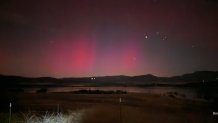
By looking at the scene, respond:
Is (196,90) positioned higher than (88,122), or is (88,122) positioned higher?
(196,90)

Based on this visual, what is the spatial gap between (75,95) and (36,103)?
1305 mm

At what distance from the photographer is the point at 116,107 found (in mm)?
13750

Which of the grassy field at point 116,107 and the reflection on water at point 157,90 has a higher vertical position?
the reflection on water at point 157,90

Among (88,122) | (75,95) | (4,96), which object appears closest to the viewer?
(88,122)

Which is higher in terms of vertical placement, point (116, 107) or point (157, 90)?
point (157, 90)

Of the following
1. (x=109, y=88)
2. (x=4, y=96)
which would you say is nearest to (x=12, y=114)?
(x=4, y=96)

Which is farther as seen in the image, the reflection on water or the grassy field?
the reflection on water

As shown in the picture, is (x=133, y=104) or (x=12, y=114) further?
(x=133, y=104)

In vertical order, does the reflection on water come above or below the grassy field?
above

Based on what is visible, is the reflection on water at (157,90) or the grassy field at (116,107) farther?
the reflection on water at (157,90)

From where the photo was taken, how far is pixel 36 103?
13836 millimetres

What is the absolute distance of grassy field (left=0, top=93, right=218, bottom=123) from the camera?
13.2m

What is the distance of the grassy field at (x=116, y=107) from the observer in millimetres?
13172

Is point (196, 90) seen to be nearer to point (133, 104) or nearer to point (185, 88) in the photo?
point (185, 88)
